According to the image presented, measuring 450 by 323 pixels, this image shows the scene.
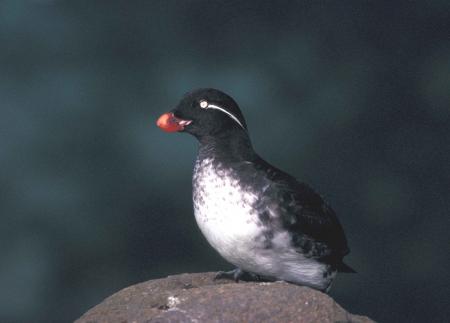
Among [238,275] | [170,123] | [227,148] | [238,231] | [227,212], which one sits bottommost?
[238,275]


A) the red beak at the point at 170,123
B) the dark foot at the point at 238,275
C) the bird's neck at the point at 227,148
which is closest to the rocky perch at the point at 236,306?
the dark foot at the point at 238,275

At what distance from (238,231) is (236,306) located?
0.76 m

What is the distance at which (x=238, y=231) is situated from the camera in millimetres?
5773

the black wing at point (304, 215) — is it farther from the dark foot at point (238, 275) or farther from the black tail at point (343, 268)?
the dark foot at point (238, 275)

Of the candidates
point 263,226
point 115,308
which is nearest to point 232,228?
point 263,226

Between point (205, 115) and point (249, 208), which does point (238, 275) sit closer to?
point (249, 208)

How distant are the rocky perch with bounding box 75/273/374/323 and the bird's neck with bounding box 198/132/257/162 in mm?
1130

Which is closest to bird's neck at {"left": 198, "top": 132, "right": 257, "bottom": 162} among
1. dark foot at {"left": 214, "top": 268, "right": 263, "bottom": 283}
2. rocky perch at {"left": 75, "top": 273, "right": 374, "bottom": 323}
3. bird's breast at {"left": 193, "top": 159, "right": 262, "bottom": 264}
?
bird's breast at {"left": 193, "top": 159, "right": 262, "bottom": 264}

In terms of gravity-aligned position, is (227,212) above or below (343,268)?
above

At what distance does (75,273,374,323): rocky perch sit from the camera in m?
5.14

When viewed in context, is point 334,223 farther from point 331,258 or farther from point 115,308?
point 115,308

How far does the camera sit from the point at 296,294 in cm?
537

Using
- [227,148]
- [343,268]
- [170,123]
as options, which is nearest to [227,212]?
[227,148]

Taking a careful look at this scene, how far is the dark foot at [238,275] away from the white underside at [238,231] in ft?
0.94
